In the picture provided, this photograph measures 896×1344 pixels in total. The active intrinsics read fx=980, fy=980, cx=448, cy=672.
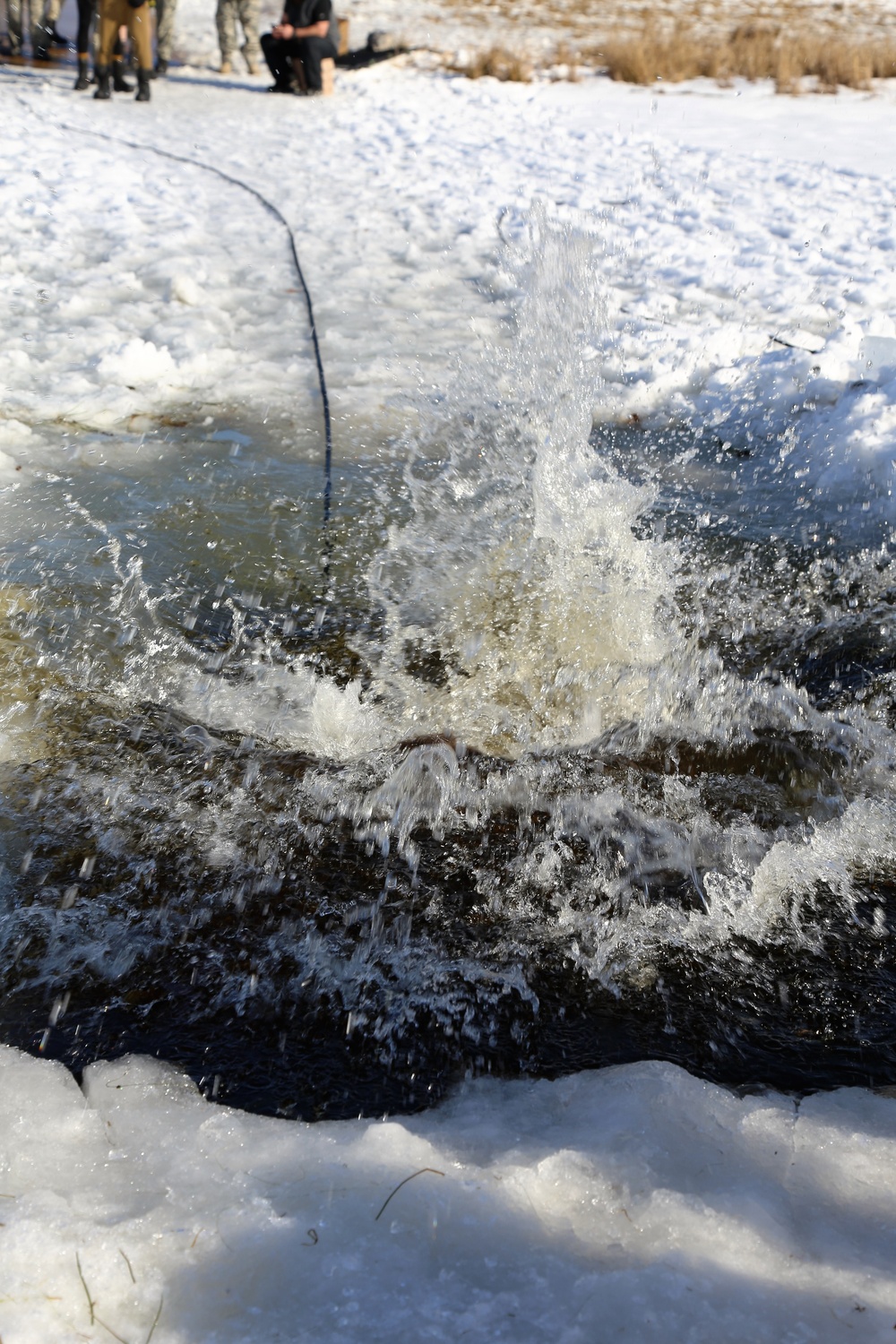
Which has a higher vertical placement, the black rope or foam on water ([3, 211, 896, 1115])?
the black rope

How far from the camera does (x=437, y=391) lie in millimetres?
5176

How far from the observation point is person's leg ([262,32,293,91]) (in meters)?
13.3

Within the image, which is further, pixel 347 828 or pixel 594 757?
pixel 594 757

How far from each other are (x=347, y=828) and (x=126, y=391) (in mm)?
3232

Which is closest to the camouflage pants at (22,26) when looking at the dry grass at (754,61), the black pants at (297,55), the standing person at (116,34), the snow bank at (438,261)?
the standing person at (116,34)

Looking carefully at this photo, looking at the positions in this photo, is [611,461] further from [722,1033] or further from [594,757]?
[722,1033]

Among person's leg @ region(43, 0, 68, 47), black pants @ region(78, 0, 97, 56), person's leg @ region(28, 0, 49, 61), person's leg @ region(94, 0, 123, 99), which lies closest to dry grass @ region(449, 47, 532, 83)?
person's leg @ region(94, 0, 123, 99)

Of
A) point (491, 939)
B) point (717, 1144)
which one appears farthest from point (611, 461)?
point (717, 1144)

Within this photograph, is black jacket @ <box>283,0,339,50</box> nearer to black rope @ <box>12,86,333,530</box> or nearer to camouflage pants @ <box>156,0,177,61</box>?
camouflage pants @ <box>156,0,177,61</box>

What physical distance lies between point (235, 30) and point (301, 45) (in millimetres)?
3404

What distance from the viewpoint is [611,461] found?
Result: 4492mm

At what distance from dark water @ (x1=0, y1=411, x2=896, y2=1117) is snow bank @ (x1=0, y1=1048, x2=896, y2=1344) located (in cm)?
16

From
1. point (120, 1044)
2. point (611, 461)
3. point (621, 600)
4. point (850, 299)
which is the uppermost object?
point (850, 299)

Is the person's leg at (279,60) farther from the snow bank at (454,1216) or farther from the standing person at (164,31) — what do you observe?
the snow bank at (454,1216)
